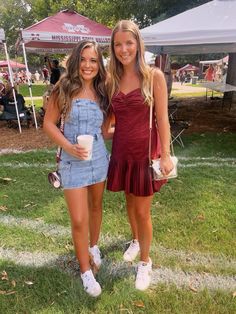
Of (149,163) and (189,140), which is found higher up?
(149,163)

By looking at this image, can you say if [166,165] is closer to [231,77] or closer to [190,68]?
[231,77]

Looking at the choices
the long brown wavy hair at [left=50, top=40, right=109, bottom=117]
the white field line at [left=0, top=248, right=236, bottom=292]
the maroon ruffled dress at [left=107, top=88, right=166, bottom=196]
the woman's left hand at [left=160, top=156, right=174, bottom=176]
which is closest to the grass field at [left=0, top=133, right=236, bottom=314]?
the white field line at [left=0, top=248, right=236, bottom=292]

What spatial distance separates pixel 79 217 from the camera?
268 centimetres

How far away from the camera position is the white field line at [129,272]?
2.93 meters

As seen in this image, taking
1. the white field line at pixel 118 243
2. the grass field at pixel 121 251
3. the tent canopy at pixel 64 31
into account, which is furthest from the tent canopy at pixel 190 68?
the white field line at pixel 118 243

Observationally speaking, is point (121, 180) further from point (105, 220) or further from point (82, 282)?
point (105, 220)

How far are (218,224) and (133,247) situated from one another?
1053 millimetres

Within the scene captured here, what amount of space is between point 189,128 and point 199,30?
273cm

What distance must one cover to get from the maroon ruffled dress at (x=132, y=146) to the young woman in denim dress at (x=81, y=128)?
0.38ft

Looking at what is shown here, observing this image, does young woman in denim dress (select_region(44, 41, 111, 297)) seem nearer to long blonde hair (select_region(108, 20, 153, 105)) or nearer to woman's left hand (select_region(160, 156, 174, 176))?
long blonde hair (select_region(108, 20, 153, 105))

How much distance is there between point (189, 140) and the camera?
7559 millimetres

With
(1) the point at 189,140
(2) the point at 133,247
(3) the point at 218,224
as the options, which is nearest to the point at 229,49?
(1) the point at 189,140

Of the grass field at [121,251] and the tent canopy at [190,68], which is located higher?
the grass field at [121,251]

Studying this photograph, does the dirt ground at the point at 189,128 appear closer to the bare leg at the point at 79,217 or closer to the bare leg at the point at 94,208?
the bare leg at the point at 94,208
